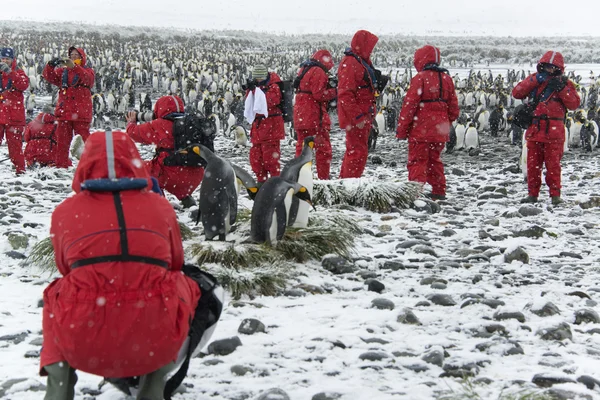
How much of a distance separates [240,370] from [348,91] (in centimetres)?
381

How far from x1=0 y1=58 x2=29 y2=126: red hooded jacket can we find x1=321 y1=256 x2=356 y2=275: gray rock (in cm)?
431

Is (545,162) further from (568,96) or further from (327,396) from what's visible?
(327,396)

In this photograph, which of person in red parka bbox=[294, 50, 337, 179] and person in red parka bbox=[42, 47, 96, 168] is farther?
person in red parka bbox=[42, 47, 96, 168]

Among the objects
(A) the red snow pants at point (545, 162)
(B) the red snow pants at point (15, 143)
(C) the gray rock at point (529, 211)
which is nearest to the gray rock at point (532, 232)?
(C) the gray rock at point (529, 211)

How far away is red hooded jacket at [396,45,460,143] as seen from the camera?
563 centimetres

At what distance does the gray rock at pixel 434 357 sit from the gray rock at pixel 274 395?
618 millimetres

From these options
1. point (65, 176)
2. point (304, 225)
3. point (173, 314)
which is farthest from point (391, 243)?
point (65, 176)

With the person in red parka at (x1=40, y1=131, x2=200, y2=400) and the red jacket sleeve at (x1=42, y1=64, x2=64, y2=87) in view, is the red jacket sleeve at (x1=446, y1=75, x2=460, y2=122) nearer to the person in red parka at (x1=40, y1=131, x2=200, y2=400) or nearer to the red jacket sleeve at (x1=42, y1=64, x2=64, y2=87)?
Result: the red jacket sleeve at (x1=42, y1=64, x2=64, y2=87)

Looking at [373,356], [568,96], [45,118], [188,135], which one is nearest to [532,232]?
[568,96]

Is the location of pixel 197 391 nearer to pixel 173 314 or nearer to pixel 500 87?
pixel 173 314

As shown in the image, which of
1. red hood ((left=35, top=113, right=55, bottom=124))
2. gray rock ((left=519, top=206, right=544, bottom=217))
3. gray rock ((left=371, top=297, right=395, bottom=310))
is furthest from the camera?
red hood ((left=35, top=113, right=55, bottom=124))

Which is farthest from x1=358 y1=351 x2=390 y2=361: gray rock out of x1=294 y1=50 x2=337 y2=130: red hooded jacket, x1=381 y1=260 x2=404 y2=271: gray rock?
x1=294 y1=50 x2=337 y2=130: red hooded jacket

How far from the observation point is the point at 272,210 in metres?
3.86

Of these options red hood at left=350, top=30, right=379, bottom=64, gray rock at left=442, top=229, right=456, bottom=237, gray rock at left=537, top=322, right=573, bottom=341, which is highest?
red hood at left=350, top=30, right=379, bottom=64
